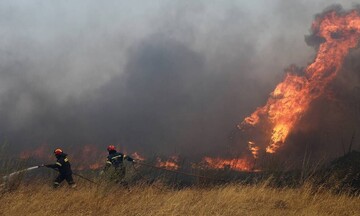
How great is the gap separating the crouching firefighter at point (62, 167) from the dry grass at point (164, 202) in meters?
1.21

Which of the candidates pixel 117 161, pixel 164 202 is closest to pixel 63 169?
pixel 117 161

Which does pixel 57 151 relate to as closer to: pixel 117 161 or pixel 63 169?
pixel 63 169

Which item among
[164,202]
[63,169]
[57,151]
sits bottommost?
[164,202]

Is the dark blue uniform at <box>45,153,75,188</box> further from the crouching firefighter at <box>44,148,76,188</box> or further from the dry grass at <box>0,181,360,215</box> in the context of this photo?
the dry grass at <box>0,181,360,215</box>

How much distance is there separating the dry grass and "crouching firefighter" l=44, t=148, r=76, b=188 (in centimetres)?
121

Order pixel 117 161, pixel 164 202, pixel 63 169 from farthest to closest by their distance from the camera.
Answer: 1. pixel 117 161
2. pixel 63 169
3. pixel 164 202

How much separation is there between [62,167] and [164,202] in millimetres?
4868

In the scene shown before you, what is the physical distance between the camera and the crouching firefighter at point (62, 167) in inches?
437

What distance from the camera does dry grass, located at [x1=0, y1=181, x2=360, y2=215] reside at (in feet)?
22.9

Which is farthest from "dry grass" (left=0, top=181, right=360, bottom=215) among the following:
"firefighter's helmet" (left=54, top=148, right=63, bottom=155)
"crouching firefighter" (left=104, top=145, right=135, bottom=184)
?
"firefighter's helmet" (left=54, top=148, right=63, bottom=155)

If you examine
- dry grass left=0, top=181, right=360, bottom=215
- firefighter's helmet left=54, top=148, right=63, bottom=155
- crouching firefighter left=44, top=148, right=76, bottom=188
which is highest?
firefighter's helmet left=54, top=148, right=63, bottom=155

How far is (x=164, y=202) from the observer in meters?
7.99

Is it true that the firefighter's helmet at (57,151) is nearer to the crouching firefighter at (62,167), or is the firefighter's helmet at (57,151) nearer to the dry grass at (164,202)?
the crouching firefighter at (62,167)

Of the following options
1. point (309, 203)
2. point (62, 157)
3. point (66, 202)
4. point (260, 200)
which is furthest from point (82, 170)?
point (309, 203)
